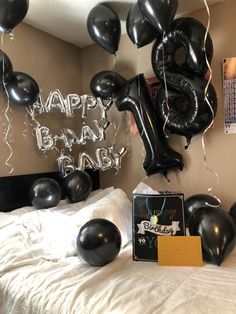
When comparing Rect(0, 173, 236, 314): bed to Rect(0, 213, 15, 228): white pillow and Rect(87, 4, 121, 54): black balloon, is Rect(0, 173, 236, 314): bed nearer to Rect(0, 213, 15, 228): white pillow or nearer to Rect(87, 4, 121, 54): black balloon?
Rect(0, 213, 15, 228): white pillow

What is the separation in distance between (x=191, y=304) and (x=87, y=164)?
1325mm

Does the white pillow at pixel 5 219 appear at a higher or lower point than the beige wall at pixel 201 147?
lower

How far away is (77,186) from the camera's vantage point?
1.80 metres

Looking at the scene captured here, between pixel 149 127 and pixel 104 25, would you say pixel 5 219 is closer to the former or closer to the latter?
pixel 149 127

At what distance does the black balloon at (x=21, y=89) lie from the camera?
168 centimetres

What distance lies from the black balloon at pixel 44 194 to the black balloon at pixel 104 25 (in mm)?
997

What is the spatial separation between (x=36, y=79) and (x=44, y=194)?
3.04 feet

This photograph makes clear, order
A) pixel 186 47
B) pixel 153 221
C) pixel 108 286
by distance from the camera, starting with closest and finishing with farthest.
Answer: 1. pixel 108 286
2. pixel 153 221
3. pixel 186 47

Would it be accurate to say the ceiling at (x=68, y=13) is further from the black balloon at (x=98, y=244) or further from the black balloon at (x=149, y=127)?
the black balloon at (x=98, y=244)

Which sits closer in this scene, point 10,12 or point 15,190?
point 10,12

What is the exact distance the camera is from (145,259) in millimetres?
1184

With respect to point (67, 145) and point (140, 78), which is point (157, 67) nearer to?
point (140, 78)

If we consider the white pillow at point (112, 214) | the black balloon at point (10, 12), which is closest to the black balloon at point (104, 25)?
the black balloon at point (10, 12)

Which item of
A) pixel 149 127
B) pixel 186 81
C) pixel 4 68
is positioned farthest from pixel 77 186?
pixel 186 81
